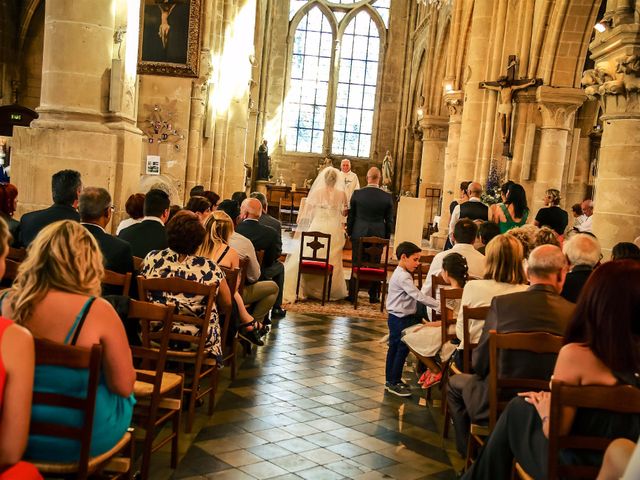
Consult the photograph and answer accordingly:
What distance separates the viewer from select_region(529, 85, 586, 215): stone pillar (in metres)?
13.0

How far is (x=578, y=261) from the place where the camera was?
5.10 m

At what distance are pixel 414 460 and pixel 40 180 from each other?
4.32 metres

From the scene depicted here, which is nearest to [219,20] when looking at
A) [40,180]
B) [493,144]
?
[493,144]

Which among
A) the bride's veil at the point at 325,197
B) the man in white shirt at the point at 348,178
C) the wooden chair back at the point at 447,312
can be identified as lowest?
the wooden chair back at the point at 447,312

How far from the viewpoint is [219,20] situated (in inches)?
610

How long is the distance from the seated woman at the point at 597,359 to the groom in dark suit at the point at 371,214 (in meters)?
7.30

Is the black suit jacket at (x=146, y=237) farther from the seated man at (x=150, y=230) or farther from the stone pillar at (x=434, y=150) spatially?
the stone pillar at (x=434, y=150)

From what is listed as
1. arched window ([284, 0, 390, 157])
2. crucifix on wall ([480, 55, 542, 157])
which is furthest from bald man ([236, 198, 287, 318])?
arched window ([284, 0, 390, 157])

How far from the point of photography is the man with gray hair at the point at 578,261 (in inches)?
193

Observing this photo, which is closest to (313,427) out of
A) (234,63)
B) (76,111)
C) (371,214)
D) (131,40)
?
(76,111)

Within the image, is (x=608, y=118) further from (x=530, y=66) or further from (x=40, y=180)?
(x=530, y=66)

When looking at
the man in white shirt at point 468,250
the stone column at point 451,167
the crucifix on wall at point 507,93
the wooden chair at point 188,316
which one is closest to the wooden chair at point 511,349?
the wooden chair at point 188,316

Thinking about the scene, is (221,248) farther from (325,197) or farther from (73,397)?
(325,197)

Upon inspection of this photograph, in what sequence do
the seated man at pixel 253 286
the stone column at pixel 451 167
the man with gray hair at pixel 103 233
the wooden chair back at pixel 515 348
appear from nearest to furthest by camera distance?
the wooden chair back at pixel 515 348
the man with gray hair at pixel 103 233
the seated man at pixel 253 286
the stone column at pixel 451 167
